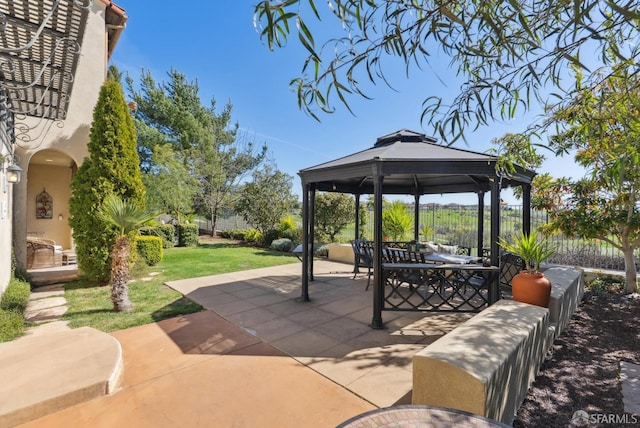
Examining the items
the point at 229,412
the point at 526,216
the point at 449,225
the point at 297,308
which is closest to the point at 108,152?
the point at 297,308

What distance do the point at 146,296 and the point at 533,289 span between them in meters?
6.71

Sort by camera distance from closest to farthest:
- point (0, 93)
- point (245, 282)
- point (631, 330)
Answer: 1. point (631, 330)
2. point (0, 93)
3. point (245, 282)

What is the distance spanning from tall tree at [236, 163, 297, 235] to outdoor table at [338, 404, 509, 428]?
1396 centimetres

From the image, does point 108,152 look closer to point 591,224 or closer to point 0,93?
point 0,93

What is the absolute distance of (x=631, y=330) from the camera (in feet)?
13.9

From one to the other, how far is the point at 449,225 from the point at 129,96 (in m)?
22.1

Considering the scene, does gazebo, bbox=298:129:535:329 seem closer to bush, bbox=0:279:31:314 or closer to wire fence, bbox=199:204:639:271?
wire fence, bbox=199:204:639:271

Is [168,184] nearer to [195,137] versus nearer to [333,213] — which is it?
[195,137]

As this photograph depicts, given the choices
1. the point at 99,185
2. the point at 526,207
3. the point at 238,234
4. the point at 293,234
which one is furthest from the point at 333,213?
the point at 99,185

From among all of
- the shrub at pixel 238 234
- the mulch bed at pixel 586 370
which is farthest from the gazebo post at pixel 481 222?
the shrub at pixel 238 234

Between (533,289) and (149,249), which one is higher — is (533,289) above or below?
above

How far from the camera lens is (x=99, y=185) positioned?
21.7ft

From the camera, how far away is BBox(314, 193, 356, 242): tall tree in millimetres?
12953

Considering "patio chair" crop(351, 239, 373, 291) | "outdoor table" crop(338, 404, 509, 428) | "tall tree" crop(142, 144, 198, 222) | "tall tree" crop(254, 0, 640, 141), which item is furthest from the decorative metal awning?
"tall tree" crop(142, 144, 198, 222)
